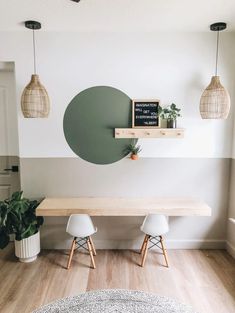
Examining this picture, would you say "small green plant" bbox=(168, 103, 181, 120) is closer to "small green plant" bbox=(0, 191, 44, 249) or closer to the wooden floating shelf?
the wooden floating shelf

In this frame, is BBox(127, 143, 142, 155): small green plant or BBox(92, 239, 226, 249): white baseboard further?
BBox(92, 239, 226, 249): white baseboard

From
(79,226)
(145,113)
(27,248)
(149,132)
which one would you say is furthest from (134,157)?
(27,248)

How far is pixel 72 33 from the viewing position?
2832 mm

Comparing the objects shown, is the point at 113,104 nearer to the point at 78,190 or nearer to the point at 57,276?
the point at 78,190

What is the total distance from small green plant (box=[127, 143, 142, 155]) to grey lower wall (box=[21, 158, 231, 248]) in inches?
4.9

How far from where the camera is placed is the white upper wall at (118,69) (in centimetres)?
284

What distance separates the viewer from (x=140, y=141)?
117 inches

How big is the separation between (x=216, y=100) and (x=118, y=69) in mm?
1156

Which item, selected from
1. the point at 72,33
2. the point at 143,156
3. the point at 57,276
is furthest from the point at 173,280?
the point at 72,33

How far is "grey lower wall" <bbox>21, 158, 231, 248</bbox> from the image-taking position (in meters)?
3.01

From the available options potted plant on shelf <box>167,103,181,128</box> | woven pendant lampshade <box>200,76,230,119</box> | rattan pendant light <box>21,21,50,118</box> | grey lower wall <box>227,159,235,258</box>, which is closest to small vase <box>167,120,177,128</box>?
potted plant on shelf <box>167,103,181,128</box>

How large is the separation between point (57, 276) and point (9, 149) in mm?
1686

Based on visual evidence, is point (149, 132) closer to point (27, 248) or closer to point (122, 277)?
point (122, 277)

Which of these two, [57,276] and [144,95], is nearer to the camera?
[57,276]
